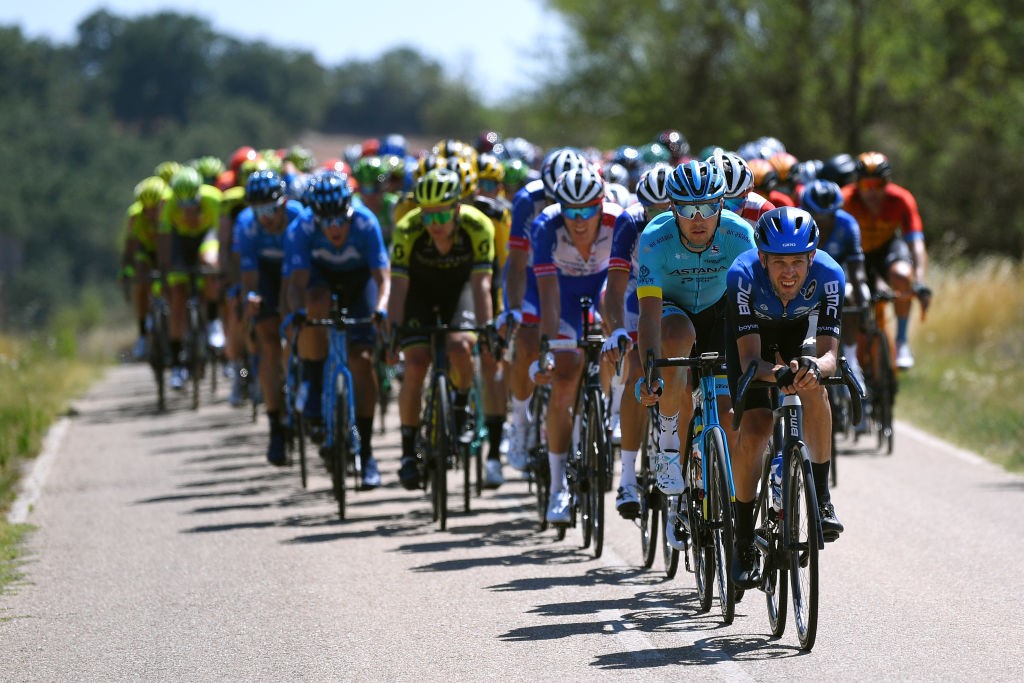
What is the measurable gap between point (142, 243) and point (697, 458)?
12666 mm

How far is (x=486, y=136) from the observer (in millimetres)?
18344

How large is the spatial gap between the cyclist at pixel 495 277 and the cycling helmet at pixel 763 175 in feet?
6.17

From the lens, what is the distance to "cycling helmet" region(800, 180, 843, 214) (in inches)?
495

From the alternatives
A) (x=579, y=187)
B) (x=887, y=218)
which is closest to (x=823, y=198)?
(x=887, y=218)

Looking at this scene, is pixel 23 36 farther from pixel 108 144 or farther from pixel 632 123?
pixel 632 123

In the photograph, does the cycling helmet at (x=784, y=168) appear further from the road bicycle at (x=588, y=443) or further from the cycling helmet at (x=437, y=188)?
the road bicycle at (x=588, y=443)

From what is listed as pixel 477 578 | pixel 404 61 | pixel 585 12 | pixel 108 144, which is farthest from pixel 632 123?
pixel 404 61

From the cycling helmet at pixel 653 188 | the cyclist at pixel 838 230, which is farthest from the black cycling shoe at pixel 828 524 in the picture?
the cyclist at pixel 838 230

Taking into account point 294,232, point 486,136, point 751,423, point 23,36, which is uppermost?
point 23,36

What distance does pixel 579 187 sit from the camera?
9828 mm

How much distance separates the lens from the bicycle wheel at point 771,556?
24.3 feet

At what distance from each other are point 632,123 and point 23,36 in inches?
2129

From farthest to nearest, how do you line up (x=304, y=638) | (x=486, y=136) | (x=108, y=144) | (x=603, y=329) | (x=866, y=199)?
(x=108, y=144) → (x=486, y=136) → (x=866, y=199) → (x=603, y=329) → (x=304, y=638)

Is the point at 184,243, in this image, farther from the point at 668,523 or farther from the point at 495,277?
the point at 668,523
